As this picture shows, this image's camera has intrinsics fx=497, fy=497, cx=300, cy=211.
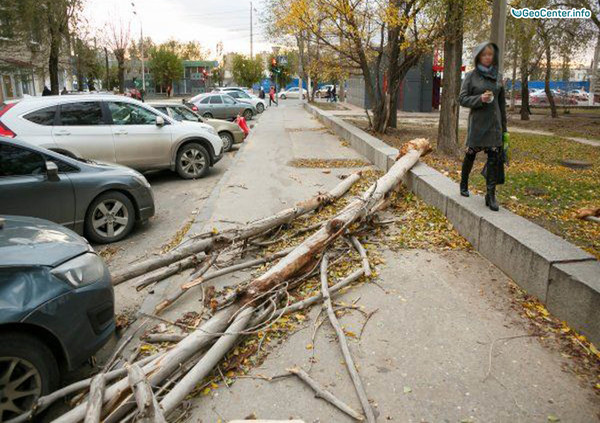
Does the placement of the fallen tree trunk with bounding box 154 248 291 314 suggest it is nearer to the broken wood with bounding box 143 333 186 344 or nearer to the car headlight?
the broken wood with bounding box 143 333 186 344

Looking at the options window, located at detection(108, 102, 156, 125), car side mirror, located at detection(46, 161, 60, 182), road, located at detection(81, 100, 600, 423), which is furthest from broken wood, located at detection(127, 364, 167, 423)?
window, located at detection(108, 102, 156, 125)

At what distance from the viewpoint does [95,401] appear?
9.45ft

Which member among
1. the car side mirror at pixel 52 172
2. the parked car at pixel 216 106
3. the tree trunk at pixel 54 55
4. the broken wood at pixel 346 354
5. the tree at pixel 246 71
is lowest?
the broken wood at pixel 346 354

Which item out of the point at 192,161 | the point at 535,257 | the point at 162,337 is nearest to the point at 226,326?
the point at 162,337

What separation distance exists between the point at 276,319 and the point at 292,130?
17086 millimetres

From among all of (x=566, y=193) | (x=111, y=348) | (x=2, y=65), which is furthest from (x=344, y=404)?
(x=2, y=65)

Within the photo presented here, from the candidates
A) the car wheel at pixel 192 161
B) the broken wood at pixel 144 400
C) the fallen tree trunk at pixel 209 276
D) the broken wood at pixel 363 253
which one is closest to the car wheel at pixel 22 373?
the broken wood at pixel 144 400

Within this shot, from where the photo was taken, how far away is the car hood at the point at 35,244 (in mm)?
3203

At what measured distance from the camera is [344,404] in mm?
2967

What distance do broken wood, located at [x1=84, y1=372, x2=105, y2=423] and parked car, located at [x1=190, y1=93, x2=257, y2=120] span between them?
2257cm

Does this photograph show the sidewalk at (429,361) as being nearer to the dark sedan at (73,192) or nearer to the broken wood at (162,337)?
the broken wood at (162,337)

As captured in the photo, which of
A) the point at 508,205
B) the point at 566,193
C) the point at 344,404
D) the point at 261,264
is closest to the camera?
the point at 344,404

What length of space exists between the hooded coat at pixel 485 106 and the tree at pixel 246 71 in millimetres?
70399

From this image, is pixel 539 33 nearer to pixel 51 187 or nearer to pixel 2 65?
pixel 51 187
